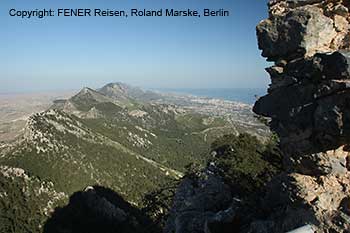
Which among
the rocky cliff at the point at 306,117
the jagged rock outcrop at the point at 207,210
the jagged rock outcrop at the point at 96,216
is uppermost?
the rocky cliff at the point at 306,117

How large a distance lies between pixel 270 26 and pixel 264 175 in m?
17.6

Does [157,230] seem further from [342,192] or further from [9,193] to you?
[9,193]

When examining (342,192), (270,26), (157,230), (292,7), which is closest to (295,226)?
(342,192)

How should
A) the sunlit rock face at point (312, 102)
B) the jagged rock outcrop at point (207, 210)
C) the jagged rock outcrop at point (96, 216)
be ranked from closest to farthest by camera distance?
the sunlit rock face at point (312, 102), the jagged rock outcrop at point (207, 210), the jagged rock outcrop at point (96, 216)

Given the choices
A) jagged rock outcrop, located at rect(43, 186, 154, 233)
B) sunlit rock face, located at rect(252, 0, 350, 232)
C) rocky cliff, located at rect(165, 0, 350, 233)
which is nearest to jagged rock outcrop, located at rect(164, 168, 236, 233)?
rocky cliff, located at rect(165, 0, 350, 233)

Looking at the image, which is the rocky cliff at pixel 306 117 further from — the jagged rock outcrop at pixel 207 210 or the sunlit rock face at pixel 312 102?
the jagged rock outcrop at pixel 207 210

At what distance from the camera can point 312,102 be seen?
22.0m

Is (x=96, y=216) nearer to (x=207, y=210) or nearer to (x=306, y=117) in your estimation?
(x=207, y=210)

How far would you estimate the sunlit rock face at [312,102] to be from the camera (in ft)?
67.2

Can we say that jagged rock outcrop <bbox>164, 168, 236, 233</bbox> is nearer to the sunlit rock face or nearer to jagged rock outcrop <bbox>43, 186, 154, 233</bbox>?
the sunlit rock face

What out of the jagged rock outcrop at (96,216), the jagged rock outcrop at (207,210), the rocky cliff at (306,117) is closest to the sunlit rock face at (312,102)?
the rocky cliff at (306,117)

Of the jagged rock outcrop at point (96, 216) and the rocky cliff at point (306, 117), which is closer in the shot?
the rocky cliff at point (306, 117)

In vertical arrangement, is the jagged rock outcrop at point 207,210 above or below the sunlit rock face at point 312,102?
below

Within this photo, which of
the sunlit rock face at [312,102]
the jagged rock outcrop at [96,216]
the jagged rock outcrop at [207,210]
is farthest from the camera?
the jagged rock outcrop at [96,216]
